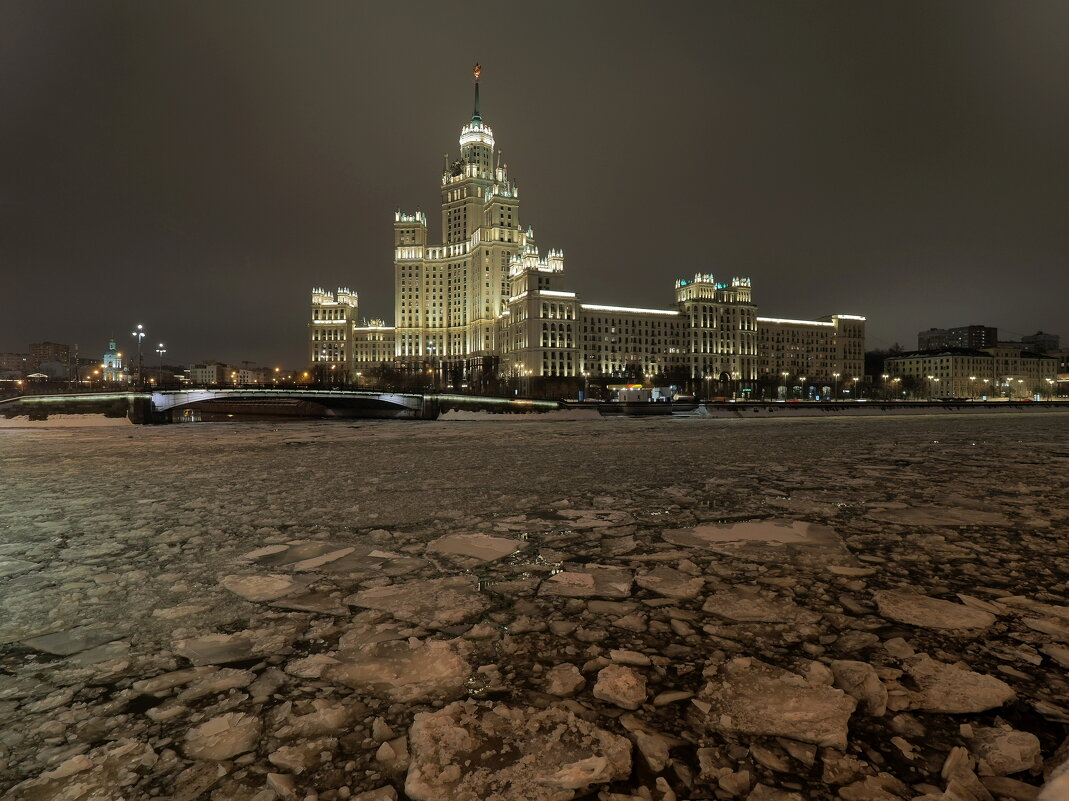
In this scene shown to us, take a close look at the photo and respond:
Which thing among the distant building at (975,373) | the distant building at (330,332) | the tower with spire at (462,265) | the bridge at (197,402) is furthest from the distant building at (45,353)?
the distant building at (975,373)

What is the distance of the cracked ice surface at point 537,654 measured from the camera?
1930 millimetres

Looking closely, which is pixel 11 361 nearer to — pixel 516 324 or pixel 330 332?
pixel 330 332

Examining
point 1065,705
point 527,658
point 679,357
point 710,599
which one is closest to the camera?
point 1065,705

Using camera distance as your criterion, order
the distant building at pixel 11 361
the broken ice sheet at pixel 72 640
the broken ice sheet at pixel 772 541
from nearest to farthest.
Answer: the broken ice sheet at pixel 72 640 → the broken ice sheet at pixel 772 541 → the distant building at pixel 11 361

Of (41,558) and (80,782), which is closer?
(80,782)

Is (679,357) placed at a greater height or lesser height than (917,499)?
greater

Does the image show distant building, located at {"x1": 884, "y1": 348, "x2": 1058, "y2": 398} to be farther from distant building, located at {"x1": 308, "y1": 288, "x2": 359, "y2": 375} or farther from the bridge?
distant building, located at {"x1": 308, "y1": 288, "x2": 359, "y2": 375}

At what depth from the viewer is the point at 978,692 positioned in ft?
7.79

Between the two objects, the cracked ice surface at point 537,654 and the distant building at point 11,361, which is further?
the distant building at point 11,361

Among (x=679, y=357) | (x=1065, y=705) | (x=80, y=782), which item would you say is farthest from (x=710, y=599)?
(x=679, y=357)

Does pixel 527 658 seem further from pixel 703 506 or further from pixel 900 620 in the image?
pixel 703 506

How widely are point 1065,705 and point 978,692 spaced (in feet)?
1.09

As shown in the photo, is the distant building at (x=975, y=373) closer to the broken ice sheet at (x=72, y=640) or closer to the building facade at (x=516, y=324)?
the building facade at (x=516, y=324)

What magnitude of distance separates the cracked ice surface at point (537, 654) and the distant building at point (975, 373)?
168368 millimetres
